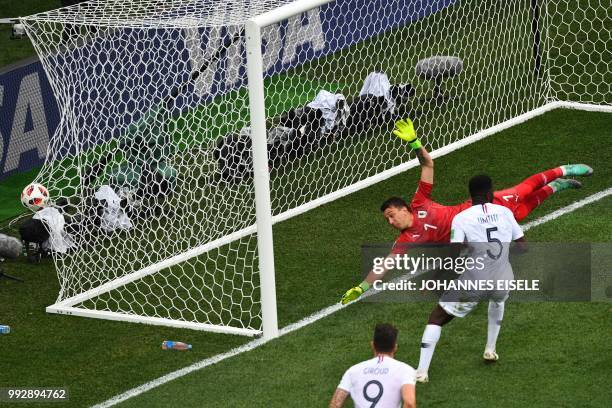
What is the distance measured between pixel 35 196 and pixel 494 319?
5.06 meters

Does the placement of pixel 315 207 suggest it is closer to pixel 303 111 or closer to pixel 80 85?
pixel 303 111

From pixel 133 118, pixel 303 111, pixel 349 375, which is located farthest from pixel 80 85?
pixel 349 375

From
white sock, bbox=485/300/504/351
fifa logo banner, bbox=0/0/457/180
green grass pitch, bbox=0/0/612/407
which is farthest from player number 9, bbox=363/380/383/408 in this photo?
fifa logo banner, bbox=0/0/457/180

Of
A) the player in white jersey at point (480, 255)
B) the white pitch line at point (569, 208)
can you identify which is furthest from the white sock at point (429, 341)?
the white pitch line at point (569, 208)

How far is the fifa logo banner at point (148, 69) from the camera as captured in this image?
1452 centimetres

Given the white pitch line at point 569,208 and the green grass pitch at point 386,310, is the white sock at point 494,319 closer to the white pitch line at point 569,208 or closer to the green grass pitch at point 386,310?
the green grass pitch at point 386,310

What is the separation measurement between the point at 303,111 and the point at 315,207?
3.50 feet

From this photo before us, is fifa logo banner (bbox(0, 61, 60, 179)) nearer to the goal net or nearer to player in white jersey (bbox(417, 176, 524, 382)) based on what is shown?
the goal net

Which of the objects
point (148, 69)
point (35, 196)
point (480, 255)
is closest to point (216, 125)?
point (148, 69)

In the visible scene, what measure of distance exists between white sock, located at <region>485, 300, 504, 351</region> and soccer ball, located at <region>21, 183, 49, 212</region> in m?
4.95

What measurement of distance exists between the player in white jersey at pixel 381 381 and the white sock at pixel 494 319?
2.17 metres

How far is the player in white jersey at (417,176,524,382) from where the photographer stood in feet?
38.4

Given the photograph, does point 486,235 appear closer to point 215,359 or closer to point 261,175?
point 261,175

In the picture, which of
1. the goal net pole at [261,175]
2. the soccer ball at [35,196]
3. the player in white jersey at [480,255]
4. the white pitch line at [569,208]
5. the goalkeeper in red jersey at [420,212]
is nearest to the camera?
the player in white jersey at [480,255]
